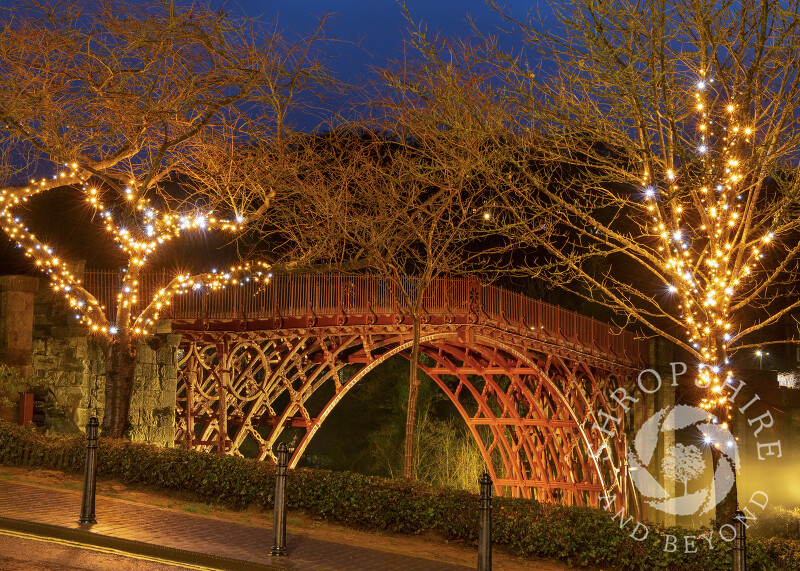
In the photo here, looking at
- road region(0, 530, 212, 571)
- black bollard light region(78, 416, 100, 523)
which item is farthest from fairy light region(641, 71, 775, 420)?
black bollard light region(78, 416, 100, 523)

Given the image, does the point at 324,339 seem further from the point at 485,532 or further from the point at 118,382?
the point at 485,532

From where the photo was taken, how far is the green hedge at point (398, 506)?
9.47m

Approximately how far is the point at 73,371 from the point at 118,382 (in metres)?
4.82

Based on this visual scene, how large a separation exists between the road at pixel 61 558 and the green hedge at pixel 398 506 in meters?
3.60

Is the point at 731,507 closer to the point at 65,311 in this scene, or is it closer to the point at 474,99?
the point at 474,99

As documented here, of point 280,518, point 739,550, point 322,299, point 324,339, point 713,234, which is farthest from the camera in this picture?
point 324,339

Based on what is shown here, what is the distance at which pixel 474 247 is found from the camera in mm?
29688

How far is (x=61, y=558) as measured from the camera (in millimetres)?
7836

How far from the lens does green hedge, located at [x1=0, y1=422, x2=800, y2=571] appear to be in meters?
9.47

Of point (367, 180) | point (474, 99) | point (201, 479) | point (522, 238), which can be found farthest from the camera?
point (367, 180)

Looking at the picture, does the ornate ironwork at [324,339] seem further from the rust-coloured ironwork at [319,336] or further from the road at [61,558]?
the road at [61,558]

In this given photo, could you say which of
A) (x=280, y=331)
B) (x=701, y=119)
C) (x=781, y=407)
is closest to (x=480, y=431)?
(x=781, y=407)

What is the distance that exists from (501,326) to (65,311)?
1244cm

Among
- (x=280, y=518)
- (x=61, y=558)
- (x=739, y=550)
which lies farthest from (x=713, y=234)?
(x=61, y=558)
